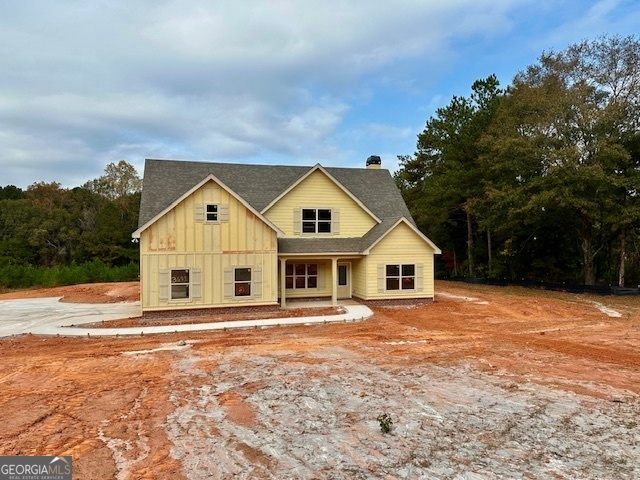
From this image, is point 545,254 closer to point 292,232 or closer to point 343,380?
point 292,232

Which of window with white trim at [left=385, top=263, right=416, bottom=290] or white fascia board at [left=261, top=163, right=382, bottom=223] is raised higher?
white fascia board at [left=261, top=163, right=382, bottom=223]

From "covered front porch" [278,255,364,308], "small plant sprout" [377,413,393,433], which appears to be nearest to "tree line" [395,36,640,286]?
"covered front porch" [278,255,364,308]

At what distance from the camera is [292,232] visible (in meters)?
20.9

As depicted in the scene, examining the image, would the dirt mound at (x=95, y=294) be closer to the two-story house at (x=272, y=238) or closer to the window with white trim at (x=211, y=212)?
the two-story house at (x=272, y=238)

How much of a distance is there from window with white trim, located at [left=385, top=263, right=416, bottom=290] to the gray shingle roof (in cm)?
189

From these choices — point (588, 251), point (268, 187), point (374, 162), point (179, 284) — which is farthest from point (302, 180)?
point (588, 251)

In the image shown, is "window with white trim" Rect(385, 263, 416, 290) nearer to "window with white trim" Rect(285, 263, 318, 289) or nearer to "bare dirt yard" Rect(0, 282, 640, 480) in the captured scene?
"window with white trim" Rect(285, 263, 318, 289)

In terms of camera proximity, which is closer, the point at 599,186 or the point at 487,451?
the point at 487,451

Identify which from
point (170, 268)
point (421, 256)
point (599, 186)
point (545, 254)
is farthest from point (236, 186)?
point (545, 254)

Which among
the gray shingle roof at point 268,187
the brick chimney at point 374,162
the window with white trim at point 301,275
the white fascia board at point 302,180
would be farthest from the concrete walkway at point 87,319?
the brick chimney at point 374,162

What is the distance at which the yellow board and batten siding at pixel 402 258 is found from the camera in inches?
787

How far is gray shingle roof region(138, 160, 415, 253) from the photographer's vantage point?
1941 centimetres

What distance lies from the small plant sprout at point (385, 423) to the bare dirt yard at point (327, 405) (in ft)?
0.35

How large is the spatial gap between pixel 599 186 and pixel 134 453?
28.2 metres
